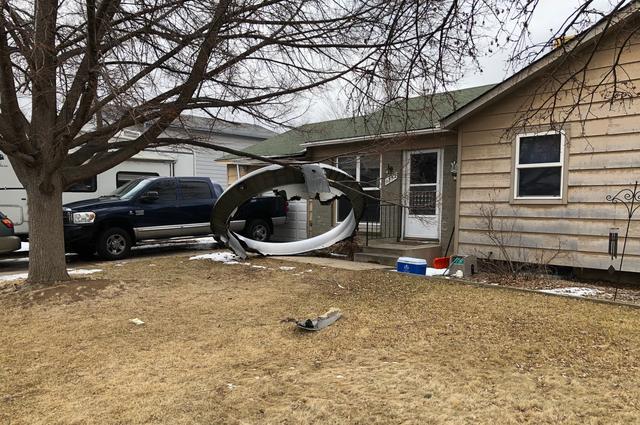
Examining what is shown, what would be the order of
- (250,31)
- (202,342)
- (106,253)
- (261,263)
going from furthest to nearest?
(106,253), (261,263), (250,31), (202,342)

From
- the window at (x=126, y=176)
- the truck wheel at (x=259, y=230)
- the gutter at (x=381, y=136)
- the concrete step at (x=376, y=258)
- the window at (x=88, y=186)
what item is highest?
the gutter at (x=381, y=136)

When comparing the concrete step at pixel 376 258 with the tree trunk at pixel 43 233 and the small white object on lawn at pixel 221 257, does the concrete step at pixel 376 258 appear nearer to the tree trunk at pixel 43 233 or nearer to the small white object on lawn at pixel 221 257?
the small white object on lawn at pixel 221 257

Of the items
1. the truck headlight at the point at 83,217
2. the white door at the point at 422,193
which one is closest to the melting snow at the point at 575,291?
the white door at the point at 422,193

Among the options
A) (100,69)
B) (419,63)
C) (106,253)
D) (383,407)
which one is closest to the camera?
(383,407)

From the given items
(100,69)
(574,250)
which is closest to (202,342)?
(100,69)

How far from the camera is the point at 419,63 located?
638 centimetres

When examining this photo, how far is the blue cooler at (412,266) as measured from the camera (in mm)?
7984

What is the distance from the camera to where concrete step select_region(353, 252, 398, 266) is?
364 inches

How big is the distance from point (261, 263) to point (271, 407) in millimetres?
6232

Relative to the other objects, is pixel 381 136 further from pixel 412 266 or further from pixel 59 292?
pixel 59 292

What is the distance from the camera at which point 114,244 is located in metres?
10.8

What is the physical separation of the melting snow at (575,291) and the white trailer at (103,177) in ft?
26.3

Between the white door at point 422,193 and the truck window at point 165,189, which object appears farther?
the truck window at point 165,189

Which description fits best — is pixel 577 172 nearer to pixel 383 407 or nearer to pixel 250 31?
pixel 250 31
